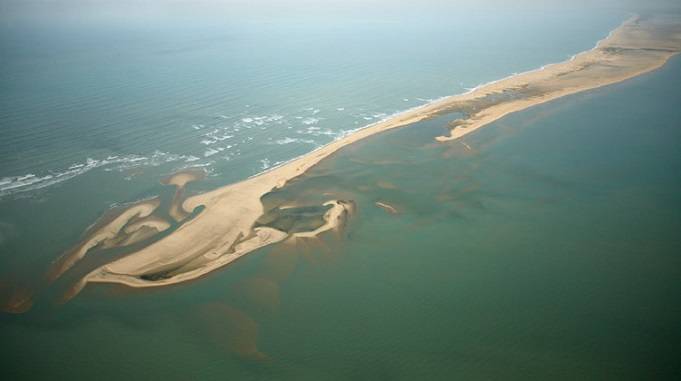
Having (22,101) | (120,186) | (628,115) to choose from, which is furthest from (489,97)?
(22,101)

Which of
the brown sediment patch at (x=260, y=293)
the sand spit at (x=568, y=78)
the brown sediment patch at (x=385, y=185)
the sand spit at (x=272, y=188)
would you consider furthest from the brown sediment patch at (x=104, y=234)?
the sand spit at (x=568, y=78)

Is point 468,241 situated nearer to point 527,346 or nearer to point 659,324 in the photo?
point 527,346

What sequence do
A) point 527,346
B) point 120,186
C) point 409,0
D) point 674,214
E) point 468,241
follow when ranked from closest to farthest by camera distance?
point 527,346 < point 468,241 < point 674,214 < point 120,186 < point 409,0

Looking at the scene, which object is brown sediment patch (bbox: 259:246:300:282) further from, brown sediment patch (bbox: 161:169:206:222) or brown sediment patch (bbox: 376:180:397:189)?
brown sediment patch (bbox: 376:180:397:189)

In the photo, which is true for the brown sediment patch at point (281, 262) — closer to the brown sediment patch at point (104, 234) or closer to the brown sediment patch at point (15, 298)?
the brown sediment patch at point (104, 234)

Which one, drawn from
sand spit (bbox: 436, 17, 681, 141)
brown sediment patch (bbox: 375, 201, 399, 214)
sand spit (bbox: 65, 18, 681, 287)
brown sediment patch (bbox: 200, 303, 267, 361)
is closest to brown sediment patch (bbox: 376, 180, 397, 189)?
brown sediment patch (bbox: 375, 201, 399, 214)

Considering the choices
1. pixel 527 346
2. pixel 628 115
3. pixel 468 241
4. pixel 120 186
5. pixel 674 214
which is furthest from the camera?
pixel 628 115
